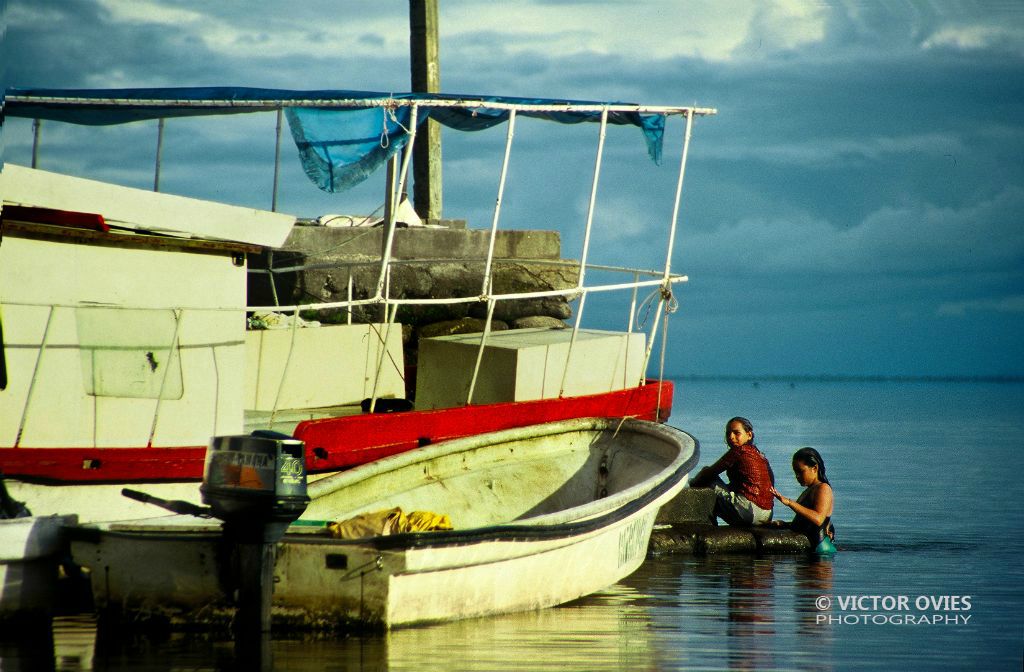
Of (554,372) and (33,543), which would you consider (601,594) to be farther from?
(33,543)

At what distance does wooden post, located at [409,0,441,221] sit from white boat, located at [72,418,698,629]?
545 centimetres

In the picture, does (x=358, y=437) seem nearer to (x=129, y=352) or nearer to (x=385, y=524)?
(x=385, y=524)

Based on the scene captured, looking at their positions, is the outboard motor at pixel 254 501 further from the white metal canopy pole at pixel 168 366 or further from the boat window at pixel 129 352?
the boat window at pixel 129 352

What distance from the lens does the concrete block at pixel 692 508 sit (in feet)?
41.5

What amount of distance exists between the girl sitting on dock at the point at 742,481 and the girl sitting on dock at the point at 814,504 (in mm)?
221

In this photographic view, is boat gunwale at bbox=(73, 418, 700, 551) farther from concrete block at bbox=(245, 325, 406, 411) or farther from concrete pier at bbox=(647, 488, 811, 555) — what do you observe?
concrete block at bbox=(245, 325, 406, 411)

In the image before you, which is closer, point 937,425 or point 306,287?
point 306,287

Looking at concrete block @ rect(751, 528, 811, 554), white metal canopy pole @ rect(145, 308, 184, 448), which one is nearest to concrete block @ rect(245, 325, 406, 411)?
white metal canopy pole @ rect(145, 308, 184, 448)

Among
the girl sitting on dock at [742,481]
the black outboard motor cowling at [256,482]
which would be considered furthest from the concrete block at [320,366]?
the black outboard motor cowling at [256,482]

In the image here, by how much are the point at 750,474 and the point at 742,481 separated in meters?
0.17

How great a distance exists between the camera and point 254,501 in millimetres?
7602

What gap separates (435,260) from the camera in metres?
13.5

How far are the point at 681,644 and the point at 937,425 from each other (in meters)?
40.6

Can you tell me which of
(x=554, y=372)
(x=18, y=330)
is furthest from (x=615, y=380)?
(x=18, y=330)
